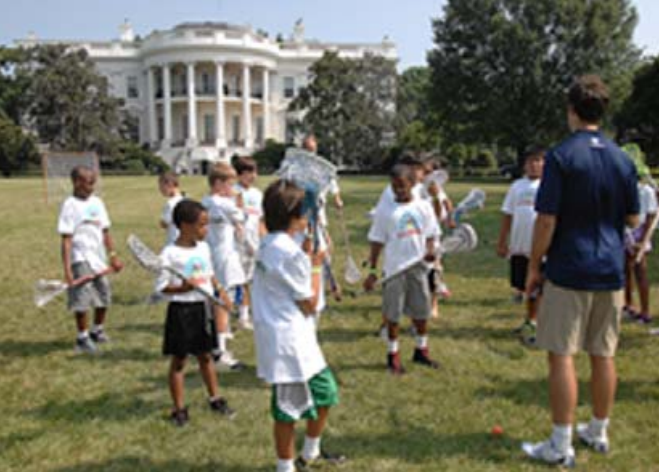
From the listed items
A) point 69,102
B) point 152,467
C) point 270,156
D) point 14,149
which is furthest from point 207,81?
point 152,467

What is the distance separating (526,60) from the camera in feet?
131

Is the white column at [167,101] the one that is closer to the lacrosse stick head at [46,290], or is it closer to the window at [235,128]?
the window at [235,128]

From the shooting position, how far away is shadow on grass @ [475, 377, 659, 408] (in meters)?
4.99

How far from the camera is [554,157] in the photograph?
3.64 metres

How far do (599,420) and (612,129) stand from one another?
45590mm

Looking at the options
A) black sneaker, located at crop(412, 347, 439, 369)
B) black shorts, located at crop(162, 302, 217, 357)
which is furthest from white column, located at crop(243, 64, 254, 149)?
black shorts, located at crop(162, 302, 217, 357)

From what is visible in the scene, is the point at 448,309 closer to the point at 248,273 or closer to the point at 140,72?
the point at 248,273

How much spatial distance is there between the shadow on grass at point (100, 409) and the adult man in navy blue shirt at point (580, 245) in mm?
2960

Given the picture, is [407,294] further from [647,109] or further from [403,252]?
[647,109]

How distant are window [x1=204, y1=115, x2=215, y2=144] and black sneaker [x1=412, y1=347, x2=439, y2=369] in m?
60.7

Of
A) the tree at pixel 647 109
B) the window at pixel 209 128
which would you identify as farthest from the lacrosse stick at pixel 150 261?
the window at pixel 209 128

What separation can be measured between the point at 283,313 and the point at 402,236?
2.13 m

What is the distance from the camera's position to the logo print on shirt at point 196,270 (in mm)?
4500

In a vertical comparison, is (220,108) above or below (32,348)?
above
